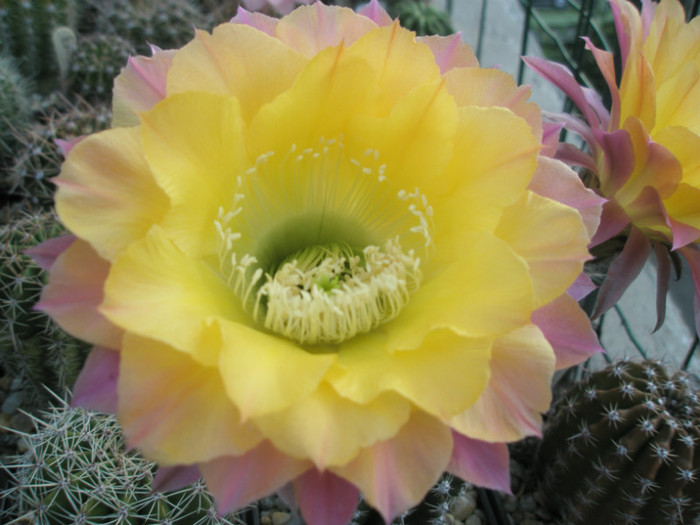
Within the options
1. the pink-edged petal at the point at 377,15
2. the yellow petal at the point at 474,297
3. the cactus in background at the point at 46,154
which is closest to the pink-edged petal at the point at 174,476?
the yellow petal at the point at 474,297

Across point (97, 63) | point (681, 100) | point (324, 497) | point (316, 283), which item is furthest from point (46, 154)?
point (681, 100)

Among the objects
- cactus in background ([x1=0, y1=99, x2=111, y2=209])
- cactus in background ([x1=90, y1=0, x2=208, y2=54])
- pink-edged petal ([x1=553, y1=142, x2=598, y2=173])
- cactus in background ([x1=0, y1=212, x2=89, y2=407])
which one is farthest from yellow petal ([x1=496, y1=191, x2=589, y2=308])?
cactus in background ([x1=90, y1=0, x2=208, y2=54])

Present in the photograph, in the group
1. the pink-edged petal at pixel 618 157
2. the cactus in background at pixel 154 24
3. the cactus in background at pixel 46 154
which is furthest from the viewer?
the cactus in background at pixel 154 24

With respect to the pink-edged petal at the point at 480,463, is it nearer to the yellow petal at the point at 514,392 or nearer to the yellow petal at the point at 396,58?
the yellow petal at the point at 514,392

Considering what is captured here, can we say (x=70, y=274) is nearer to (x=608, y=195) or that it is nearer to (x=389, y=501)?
(x=389, y=501)

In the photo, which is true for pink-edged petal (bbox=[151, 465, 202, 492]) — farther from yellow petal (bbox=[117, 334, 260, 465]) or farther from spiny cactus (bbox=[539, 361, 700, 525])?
spiny cactus (bbox=[539, 361, 700, 525])

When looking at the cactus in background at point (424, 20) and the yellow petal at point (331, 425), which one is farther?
the cactus in background at point (424, 20)

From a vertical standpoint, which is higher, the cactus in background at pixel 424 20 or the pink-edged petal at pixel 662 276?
the pink-edged petal at pixel 662 276

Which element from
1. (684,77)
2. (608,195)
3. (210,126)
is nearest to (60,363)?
(210,126)
